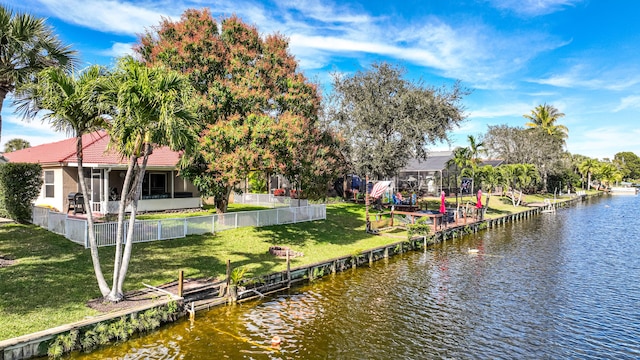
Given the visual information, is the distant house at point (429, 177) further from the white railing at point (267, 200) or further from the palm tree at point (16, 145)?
the palm tree at point (16, 145)

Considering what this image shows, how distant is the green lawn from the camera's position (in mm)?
10828

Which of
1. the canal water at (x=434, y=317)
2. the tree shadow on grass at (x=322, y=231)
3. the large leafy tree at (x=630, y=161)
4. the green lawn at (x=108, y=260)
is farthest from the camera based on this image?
the large leafy tree at (x=630, y=161)

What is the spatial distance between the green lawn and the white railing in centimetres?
612

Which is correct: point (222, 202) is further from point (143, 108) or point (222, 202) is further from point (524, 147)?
point (524, 147)

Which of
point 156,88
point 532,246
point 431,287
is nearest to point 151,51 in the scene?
point 156,88

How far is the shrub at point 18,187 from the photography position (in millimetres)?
20453

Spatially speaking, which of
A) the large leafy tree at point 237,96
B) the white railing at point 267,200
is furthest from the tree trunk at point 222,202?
the white railing at point 267,200

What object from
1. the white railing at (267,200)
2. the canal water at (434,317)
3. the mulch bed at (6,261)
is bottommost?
the canal water at (434,317)

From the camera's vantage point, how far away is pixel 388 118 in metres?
34.1

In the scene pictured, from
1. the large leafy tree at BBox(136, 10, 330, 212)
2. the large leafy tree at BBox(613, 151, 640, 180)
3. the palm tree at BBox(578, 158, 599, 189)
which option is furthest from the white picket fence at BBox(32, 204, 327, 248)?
the large leafy tree at BBox(613, 151, 640, 180)

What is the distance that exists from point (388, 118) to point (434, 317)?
22886 mm

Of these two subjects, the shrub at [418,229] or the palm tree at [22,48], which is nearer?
the palm tree at [22,48]

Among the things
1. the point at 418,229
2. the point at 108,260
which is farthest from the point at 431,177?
the point at 108,260

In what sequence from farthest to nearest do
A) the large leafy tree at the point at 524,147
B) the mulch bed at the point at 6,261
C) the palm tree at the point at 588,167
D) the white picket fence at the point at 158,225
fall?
the palm tree at the point at 588,167 < the large leafy tree at the point at 524,147 < the white picket fence at the point at 158,225 < the mulch bed at the point at 6,261
